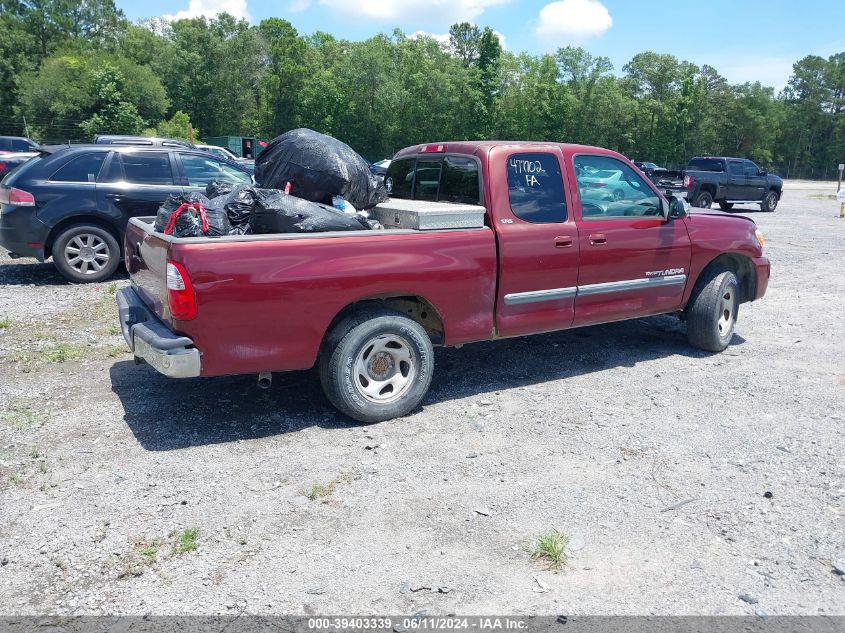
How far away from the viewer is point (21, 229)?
331 inches

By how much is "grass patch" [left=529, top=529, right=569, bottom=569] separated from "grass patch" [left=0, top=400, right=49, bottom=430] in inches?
137

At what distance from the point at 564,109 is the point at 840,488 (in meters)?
58.4

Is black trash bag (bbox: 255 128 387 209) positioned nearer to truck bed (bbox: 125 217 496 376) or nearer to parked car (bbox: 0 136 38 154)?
truck bed (bbox: 125 217 496 376)

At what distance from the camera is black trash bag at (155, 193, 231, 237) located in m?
4.42

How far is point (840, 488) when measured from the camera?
4031 millimetres

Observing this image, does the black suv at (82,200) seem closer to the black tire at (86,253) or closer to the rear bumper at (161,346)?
the black tire at (86,253)

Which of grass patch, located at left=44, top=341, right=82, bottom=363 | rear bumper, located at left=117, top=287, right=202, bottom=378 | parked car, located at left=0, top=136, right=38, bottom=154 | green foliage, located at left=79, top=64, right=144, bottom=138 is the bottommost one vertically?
grass patch, located at left=44, top=341, right=82, bottom=363

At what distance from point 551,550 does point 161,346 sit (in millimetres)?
2537

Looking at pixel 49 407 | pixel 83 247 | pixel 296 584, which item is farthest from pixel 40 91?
pixel 296 584

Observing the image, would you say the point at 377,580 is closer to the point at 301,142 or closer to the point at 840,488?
the point at 840,488

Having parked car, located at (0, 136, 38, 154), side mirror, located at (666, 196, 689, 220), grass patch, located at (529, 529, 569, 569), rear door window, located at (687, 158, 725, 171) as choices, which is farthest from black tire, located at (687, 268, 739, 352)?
parked car, located at (0, 136, 38, 154)

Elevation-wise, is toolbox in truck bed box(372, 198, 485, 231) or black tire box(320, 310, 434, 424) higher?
toolbox in truck bed box(372, 198, 485, 231)

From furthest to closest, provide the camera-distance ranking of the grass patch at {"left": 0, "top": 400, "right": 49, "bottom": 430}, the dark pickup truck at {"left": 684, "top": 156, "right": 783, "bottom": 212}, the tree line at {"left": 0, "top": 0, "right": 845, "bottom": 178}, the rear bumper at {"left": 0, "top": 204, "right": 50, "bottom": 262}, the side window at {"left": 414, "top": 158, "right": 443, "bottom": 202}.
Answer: the tree line at {"left": 0, "top": 0, "right": 845, "bottom": 178}, the dark pickup truck at {"left": 684, "top": 156, "right": 783, "bottom": 212}, the rear bumper at {"left": 0, "top": 204, "right": 50, "bottom": 262}, the side window at {"left": 414, "top": 158, "right": 443, "bottom": 202}, the grass patch at {"left": 0, "top": 400, "right": 49, "bottom": 430}

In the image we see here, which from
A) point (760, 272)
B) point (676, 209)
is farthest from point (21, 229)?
point (760, 272)
